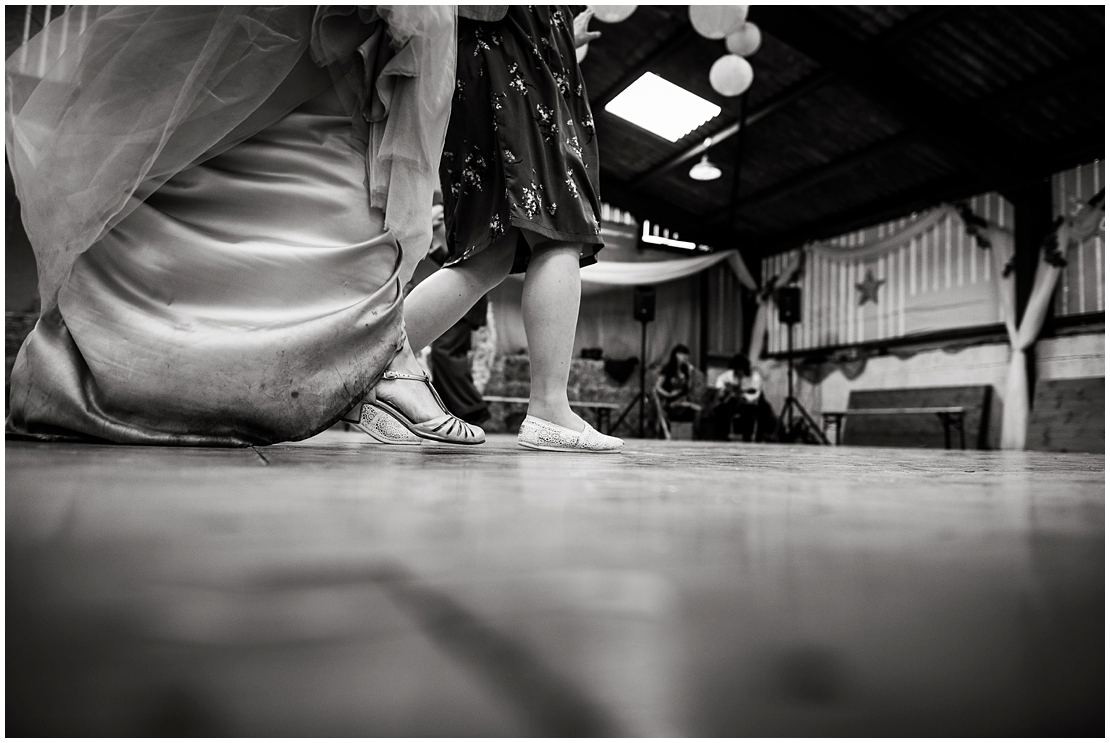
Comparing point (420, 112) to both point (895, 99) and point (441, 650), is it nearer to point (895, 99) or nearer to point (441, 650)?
point (441, 650)

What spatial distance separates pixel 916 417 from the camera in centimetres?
618

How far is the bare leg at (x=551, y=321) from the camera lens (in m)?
1.12

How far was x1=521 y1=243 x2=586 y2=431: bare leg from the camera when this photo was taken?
1120mm

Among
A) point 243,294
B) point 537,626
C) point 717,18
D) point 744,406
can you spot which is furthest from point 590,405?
point 537,626

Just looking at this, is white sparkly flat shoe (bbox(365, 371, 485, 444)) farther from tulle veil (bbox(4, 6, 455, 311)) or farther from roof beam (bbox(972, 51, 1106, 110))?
roof beam (bbox(972, 51, 1106, 110))

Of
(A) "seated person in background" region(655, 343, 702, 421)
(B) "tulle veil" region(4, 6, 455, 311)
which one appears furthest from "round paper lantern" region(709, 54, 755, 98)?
(B) "tulle veil" region(4, 6, 455, 311)

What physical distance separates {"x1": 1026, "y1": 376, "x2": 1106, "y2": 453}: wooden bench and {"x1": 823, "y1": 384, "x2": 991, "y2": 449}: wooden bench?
0.51 meters

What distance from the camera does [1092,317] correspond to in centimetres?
525

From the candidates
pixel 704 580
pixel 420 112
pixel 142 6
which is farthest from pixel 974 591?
pixel 142 6

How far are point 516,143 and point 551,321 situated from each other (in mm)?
290

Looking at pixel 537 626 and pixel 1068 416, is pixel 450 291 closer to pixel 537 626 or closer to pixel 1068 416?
pixel 537 626

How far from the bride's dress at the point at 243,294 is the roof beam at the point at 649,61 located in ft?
15.6

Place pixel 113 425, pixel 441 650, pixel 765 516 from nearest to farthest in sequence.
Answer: pixel 441 650 < pixel 765 516 < pixel 113 425

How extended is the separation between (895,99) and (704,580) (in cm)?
597
